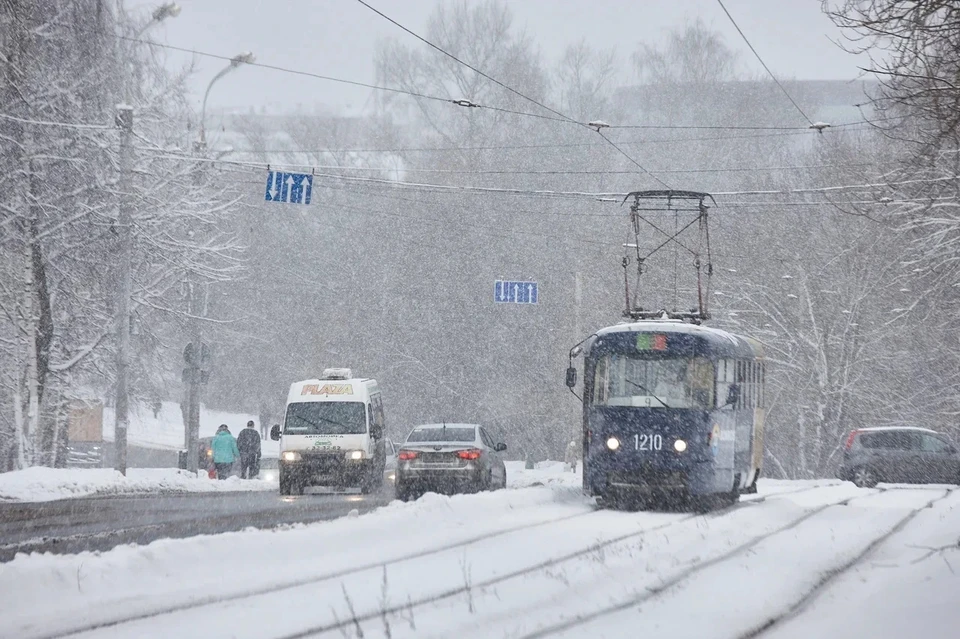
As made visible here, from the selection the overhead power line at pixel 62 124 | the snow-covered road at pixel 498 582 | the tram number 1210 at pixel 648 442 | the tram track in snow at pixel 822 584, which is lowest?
the tram track in snow at pixel 822 584

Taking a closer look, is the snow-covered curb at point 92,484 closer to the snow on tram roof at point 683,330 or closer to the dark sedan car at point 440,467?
the dark sedan car at point 440,467

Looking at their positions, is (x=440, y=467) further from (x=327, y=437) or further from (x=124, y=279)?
(x=124, y=279)

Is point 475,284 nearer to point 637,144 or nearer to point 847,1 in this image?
point 637,144

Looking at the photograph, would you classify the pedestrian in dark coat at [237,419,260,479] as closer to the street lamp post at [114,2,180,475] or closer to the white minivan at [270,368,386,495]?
the street lamp post at [114,2,180,475]

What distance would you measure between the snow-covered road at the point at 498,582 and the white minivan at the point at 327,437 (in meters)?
10.6

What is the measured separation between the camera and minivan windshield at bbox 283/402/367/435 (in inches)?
1041

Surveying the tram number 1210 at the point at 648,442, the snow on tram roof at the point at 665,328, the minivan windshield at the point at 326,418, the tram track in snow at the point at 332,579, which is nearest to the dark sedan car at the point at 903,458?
the minivan windshield at the point at 326,418

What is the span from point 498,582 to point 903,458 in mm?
21079

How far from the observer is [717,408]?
18.1 meters

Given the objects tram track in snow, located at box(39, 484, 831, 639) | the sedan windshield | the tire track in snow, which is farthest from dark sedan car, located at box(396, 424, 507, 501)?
the tire track in snow

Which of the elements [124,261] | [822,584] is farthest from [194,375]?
[822,584]

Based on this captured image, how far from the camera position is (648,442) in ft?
58.6

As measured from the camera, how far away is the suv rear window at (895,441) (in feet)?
96.2

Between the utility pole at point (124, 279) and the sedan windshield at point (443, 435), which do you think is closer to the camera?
the sedan windshield at point (443, 435)
